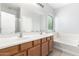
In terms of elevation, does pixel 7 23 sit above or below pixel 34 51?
above

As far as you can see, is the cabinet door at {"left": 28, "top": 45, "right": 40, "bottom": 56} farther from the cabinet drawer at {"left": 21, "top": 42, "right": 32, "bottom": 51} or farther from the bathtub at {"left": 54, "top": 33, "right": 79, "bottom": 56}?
the bathtub at {"left": 54, "top": 33, "right": 79, "bottom": 56}

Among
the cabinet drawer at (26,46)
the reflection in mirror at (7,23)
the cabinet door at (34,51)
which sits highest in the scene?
the reflection in mirror at (7,23)

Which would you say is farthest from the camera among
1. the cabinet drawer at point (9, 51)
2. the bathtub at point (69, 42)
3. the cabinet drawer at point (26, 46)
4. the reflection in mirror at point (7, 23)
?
the bathtub at point (69, 42)

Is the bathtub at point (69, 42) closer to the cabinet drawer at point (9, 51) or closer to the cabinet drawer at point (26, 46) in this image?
the cabinet drawer at point (26, 46)

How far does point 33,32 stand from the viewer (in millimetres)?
2152

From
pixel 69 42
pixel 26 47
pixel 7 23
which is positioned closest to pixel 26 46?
pixel 26 47

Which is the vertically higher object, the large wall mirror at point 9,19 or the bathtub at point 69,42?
the large wall mirror at point 9,19

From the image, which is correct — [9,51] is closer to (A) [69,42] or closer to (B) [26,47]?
(B) [26,47]

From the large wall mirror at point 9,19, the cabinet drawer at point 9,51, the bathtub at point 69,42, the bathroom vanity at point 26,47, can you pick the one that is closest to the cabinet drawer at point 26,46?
the bathroom vanity at point 26,47

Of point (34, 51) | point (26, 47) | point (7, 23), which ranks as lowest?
point (34, 51)

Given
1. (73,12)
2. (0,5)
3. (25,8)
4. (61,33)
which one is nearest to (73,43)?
(61,33)

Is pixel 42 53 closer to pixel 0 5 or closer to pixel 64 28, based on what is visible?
pixel 64 28

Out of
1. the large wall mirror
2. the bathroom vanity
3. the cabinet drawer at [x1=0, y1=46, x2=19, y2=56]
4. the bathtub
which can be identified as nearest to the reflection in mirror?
the large wall mirror

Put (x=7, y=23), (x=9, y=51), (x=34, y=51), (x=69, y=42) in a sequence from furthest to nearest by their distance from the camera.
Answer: (x=69, y=42), (x=34, y=51), (x=7, y=23), (x=9, y=51)
